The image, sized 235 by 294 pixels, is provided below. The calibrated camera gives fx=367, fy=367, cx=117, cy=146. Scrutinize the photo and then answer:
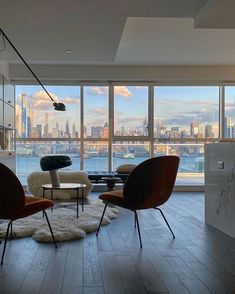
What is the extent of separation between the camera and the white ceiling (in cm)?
386

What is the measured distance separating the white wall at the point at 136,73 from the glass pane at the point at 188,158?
1507 millimetres

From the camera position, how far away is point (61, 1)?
3746 mm

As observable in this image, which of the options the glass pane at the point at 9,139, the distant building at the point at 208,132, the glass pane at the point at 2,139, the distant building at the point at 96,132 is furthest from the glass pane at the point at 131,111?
the glass pane at the point at 2,139

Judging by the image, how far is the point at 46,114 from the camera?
8211mm

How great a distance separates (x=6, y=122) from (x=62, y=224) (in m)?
2.98

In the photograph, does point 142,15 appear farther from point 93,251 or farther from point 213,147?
point 93,251

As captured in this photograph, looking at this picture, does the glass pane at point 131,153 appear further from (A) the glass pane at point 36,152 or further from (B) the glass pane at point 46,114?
(B) the glass pane at point 46,114

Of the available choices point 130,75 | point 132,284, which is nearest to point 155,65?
point 130,75

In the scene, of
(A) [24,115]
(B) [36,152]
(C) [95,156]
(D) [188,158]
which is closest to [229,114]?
(D) [188,158]

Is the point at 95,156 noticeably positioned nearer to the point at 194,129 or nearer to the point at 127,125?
the point at 127,125

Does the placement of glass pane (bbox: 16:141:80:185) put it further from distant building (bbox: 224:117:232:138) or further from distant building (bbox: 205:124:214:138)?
distant building (bbox: 224:117:232:138)

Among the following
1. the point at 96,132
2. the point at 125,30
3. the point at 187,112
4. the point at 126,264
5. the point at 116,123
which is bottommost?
the point at 126,264

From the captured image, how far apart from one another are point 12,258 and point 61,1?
8.28 feet

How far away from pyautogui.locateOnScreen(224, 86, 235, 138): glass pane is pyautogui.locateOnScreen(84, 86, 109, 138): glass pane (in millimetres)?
2709
